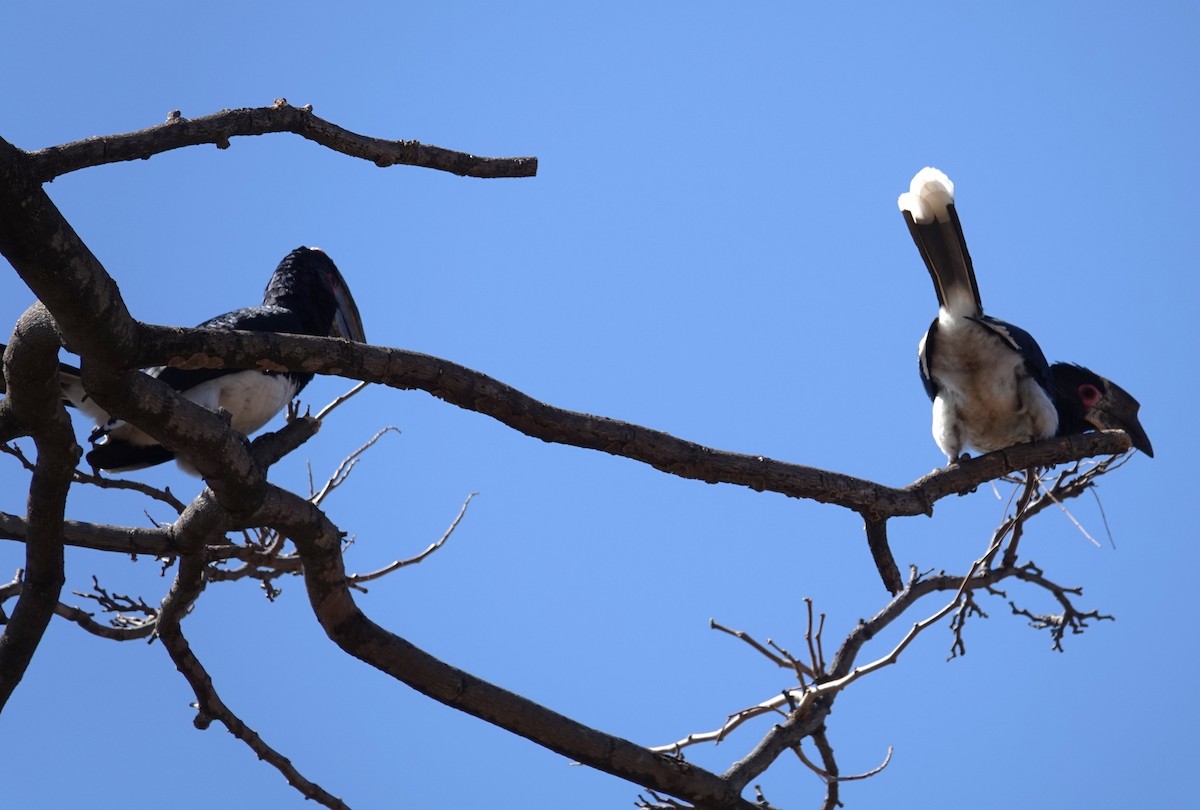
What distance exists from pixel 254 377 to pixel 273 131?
199 cm

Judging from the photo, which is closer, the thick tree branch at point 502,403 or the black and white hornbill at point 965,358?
the thick tree branch at point 502,403

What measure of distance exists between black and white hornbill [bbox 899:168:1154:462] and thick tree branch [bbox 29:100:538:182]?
2537 millimetres

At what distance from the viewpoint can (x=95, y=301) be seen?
227cm

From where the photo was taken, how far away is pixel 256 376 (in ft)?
15.5

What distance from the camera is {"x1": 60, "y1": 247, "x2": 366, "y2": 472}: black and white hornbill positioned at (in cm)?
461

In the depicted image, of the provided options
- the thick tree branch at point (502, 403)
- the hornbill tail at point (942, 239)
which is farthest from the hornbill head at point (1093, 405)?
the thick tree branch at point (502, 403)

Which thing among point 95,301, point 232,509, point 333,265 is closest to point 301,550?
point 232,509

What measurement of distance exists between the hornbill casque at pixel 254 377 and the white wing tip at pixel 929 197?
257 centimetres

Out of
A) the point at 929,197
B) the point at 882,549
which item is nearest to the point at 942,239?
the point at 929,197

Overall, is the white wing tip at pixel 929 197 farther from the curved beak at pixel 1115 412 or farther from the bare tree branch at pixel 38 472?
the bare tree branch at pixel 38 472

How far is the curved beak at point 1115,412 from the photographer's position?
19.4ft

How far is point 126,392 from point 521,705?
1124mm

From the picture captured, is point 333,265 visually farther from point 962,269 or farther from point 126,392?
point 126,392

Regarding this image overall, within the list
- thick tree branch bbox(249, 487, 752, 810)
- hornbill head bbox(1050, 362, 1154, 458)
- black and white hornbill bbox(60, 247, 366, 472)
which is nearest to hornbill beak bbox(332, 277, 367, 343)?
black and white hornbill bbox(60, 247, 366, 472)
